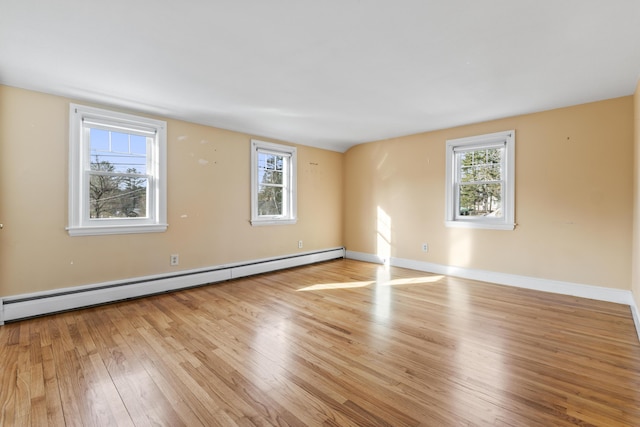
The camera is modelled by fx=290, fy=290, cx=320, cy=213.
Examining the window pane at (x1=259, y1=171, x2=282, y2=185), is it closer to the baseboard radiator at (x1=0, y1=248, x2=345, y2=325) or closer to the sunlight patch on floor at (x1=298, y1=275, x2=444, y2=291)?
the baseboard radiator at (x1=0, y1=248, x2=345, y2=325)

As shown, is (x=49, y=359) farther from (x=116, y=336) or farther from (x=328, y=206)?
(x=328, y=206)

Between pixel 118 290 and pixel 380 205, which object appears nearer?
pixel 118 290

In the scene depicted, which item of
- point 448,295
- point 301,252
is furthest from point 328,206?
point 448,295

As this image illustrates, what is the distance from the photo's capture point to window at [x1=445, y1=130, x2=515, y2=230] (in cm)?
398

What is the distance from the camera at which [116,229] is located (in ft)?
10.9

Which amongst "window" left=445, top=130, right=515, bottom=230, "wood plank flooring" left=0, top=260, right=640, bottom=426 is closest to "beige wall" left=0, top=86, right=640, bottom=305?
"window" left=445, top=130, right=515, bottom=230

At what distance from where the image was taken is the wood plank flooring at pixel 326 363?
1.53 m

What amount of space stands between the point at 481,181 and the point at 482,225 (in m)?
0.65

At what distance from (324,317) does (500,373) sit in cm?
148

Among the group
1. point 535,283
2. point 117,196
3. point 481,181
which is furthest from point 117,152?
point 535,283

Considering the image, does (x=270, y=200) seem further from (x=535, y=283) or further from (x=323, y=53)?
(x=535, y=283)


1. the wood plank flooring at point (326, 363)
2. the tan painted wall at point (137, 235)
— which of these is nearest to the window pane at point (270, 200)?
the tan painted wall at point (137, 235)

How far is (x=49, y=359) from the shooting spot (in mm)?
2061

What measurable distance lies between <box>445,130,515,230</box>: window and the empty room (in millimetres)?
30
